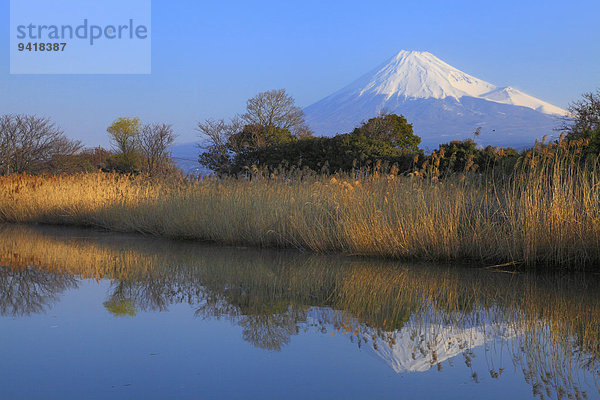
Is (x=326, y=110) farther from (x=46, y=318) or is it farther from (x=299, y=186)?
(x=46, y=318)

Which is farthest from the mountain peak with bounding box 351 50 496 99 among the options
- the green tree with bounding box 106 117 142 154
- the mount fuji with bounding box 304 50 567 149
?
the green tree with bounding box 106 117 142 154

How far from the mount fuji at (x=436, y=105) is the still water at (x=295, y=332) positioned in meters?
58.2

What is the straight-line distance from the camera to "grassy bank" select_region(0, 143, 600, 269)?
6703 mm

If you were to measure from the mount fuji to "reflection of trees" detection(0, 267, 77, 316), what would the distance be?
58.3 m

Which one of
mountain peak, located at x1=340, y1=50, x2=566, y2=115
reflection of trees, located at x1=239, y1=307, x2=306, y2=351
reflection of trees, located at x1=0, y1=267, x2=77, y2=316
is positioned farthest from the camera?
mountain peak, located at x1=340, y1=50, x2=566, y2=115

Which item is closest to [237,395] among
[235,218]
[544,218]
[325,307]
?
[325,307]

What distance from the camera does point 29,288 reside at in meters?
5.57

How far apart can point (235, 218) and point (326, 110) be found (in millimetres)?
66973

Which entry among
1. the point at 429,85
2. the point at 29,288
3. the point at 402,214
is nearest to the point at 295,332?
the point at 29,288

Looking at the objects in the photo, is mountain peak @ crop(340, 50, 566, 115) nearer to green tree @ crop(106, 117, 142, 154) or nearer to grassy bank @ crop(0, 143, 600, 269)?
green tree @ crop(106, 117, 142, 154)

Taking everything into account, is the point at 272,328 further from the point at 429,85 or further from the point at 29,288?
the point at 429,85

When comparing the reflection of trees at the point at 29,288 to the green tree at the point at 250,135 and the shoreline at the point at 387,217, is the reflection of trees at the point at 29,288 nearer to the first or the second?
the shoreline at the point at 387,217

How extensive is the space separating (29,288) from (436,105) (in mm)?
79262

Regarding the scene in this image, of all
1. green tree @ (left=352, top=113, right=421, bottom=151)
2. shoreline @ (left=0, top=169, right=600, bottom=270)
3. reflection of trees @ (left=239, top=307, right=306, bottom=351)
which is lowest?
reflection of trees @ (left=239, top=307, right=306, bottom=351)
